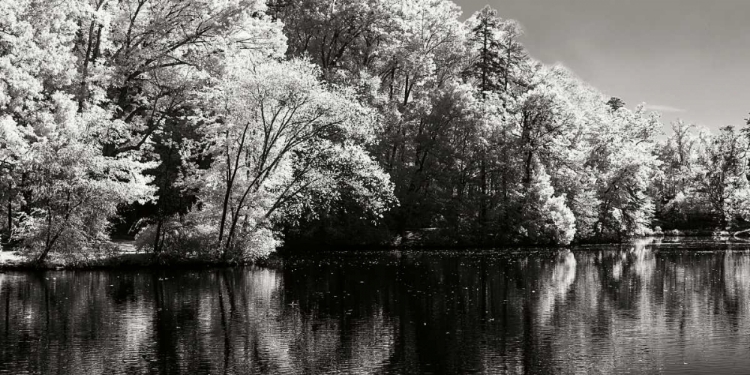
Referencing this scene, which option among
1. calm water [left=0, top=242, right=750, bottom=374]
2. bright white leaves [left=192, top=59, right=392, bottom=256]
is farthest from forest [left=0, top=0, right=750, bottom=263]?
calm water [left=0, top=242, right=750, bottom=374]

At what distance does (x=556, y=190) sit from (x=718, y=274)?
31838 millimetres

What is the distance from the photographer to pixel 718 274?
3366 centimetres

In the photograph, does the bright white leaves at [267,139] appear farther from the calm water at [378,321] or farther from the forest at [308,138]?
the calm water at [378,321]

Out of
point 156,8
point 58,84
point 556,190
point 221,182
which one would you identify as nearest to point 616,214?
point 556,190

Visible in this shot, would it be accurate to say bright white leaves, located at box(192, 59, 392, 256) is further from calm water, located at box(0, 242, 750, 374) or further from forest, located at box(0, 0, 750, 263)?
calm water, located at box(0, 242, 750, 374)

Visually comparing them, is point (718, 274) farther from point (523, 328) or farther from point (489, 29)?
point (489, 29)

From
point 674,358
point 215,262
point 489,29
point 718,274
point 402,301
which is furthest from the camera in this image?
point 489,29

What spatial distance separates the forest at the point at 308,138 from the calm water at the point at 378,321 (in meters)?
5.41

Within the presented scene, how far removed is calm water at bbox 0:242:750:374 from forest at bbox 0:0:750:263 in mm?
5409

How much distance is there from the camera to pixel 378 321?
20.8 metres

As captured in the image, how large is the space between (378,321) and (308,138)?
20922mm

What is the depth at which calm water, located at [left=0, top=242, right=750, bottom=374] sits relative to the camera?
1550 centimetres

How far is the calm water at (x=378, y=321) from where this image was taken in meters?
15.5

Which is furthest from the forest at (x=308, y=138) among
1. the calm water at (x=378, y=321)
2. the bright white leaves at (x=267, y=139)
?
the calm water at (x=378, y=321)
